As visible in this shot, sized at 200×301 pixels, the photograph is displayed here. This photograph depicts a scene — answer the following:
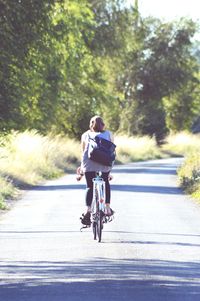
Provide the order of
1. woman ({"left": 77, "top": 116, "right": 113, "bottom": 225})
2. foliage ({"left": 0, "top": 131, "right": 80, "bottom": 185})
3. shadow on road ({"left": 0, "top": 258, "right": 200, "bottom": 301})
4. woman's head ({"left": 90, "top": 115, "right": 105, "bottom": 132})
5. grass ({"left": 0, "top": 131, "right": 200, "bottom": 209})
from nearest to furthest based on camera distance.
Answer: shadow on road ({"left": 0, "top": 258, "right": 200, "bottom": 301}), woman ({"left": 77, "top": 116, "right": 113, "bottom": 225}), woman's head ({"left": 90, "top": 115, "right": 105, "bottom": 132}), grass ({"left": 0, "top": 131, "right": 200, "bottom": 209}), foliage ({"left": 0, "top": 131, "right": 80, "bottom": 185})

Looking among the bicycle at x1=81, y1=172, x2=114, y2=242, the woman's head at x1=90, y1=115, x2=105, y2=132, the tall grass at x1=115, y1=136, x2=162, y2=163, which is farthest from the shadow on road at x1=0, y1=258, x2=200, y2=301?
the tall grass at x1=115, y1=136, x2=162, y2=163

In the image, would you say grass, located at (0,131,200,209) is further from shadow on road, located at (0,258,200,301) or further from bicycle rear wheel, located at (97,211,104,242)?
shadow on road, located at (0,258,200,301)

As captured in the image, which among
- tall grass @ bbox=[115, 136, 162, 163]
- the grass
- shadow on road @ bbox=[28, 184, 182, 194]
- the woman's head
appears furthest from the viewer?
tall grass @ bbox=[115, 136, 162, 163]

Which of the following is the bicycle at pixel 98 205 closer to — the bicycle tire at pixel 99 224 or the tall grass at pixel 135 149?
the bicycle tire at pixel 99 224

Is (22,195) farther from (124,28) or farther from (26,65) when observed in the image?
(124,28)

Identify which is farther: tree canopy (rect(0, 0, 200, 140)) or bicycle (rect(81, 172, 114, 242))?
tree canopy (rect(0, 0, 200, 140))

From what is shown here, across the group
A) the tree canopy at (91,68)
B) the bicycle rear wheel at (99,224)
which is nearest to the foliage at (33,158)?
the tree canopy at (91,68)

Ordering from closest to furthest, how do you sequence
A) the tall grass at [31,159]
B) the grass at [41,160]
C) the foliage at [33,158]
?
1. the grass at [41,160]
2. the tall grass at [31,159]
3. the foliage at [33,158]

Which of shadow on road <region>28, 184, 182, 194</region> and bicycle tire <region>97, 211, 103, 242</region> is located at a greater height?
shadow on road <region>28, 184, 182, 194</region>

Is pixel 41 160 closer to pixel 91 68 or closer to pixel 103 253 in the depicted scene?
pixel 91 68

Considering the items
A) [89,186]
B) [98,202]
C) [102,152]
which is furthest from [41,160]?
[102,152]

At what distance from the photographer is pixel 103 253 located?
11.8 m

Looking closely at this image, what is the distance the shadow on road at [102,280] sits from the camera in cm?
865

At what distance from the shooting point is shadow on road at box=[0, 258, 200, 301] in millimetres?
8654
